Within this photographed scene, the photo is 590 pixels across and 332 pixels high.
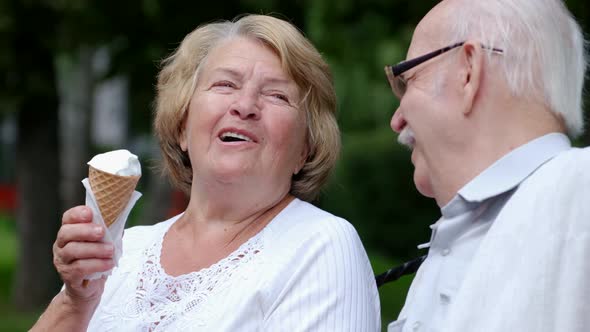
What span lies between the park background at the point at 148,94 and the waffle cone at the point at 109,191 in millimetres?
1102

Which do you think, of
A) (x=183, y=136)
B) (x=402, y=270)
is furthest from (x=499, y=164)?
(x=183, y=136)

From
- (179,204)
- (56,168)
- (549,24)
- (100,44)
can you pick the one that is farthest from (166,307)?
(179,204)

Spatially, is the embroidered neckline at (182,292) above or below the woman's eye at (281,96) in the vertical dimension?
below

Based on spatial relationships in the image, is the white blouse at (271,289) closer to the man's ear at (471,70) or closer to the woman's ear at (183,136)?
the woman's ear at (183,136)

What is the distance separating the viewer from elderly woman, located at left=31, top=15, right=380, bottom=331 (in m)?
2.69

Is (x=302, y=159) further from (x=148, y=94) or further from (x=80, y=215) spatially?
(x=148, y=94)

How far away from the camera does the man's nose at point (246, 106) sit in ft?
9.59

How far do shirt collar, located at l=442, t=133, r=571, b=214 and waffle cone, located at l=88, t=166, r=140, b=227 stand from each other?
96 centimetres

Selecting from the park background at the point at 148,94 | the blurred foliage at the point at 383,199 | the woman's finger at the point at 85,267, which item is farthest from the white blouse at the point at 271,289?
the blurred foliage at the point at 383,199

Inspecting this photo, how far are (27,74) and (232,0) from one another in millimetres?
2765

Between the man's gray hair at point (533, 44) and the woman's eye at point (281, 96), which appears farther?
the woman's eye at point (281, 96)

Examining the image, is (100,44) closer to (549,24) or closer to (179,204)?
(549,24)

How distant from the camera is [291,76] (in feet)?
10.0

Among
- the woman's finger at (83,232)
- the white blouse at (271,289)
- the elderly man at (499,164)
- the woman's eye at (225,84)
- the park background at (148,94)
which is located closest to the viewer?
the elderly man at (499,164)
